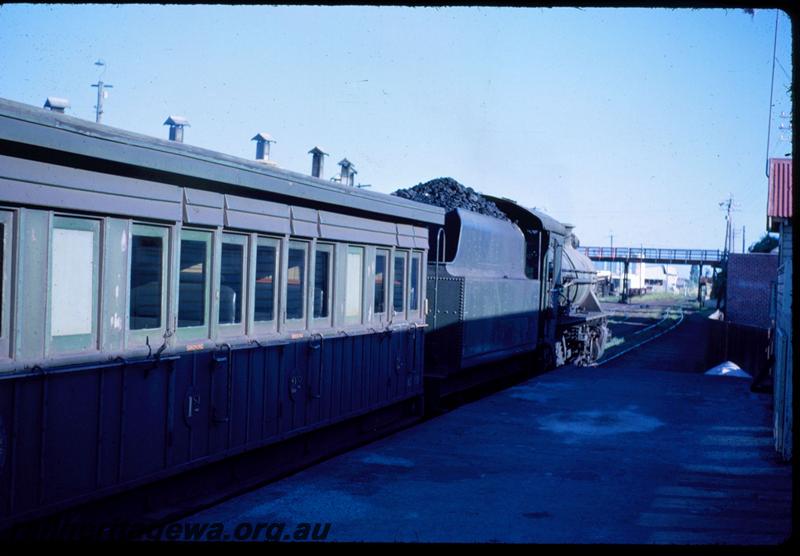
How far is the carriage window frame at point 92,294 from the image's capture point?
4.67 metres

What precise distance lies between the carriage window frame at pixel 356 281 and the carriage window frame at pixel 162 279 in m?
2.86

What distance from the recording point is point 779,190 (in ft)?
72.4

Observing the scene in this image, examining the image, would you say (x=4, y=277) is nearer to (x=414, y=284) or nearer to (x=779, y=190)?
(x=414, y=284)

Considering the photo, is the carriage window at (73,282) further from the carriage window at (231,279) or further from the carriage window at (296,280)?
the carriage window at (296,280)

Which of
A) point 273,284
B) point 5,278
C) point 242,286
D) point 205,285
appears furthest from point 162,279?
point 273,284

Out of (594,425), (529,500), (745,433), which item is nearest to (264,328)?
(529,500)

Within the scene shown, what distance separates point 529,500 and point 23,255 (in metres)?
4.11

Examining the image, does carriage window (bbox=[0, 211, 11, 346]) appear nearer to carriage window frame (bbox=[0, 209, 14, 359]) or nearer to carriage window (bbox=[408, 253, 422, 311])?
carriage window frame (bbox=[0, 209, 14, 359])

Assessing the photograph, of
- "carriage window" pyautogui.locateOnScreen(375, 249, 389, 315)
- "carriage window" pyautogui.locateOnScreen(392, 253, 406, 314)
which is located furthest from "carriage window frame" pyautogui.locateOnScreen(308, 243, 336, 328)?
"carriage window" pyautogui.locateOnScreen(392, 253, 406, 314)

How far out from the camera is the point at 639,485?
6.85 m

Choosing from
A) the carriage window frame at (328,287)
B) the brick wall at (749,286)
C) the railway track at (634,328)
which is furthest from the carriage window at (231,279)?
the brick wall at (749,286)

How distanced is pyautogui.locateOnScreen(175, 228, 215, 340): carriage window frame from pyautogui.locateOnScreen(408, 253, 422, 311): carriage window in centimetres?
429

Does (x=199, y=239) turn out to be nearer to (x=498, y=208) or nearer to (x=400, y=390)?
(x=400, y=390)

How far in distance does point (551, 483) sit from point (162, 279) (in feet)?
12.1
